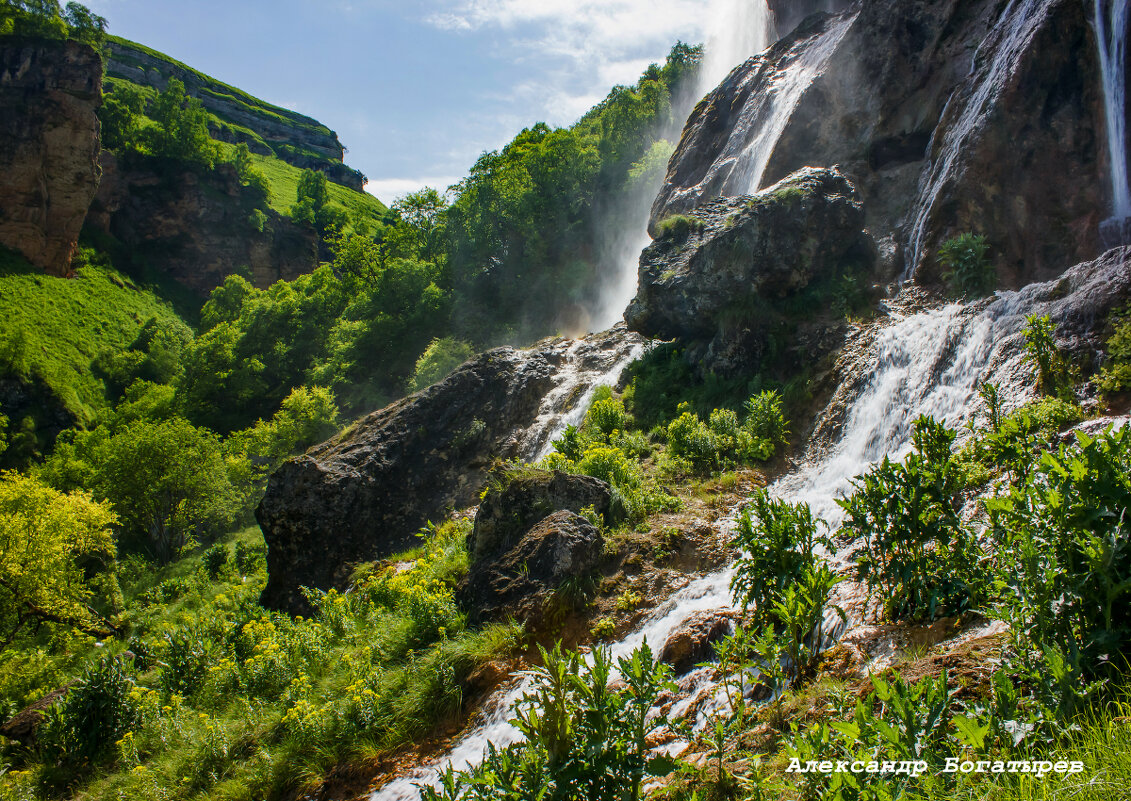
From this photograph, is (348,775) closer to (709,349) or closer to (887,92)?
(709,349)

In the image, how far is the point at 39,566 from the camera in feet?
64.0

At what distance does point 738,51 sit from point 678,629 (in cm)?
4010

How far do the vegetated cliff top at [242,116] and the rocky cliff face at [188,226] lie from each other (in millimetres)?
39014

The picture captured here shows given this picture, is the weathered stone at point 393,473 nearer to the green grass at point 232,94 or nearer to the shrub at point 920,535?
the shrub at point 920,535

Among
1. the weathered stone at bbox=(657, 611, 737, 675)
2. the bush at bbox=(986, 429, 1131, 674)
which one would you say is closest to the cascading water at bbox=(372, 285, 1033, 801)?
the weathered stone at bbox=(657, 611, 737, 675)

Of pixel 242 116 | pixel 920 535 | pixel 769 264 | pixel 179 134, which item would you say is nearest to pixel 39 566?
pixel 769 264

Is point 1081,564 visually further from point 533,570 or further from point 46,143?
point 46,143

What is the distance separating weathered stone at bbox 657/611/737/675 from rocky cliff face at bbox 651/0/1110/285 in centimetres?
1141

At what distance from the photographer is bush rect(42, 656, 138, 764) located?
9609mm

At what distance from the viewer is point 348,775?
6688mm

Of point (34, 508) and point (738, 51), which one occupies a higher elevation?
point (738, 51)

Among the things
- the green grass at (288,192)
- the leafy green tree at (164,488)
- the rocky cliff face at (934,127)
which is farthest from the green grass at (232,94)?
the rocky cliff face at (934,127)

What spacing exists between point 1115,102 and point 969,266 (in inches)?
155

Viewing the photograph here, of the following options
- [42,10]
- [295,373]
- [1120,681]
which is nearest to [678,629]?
[1120,681]
